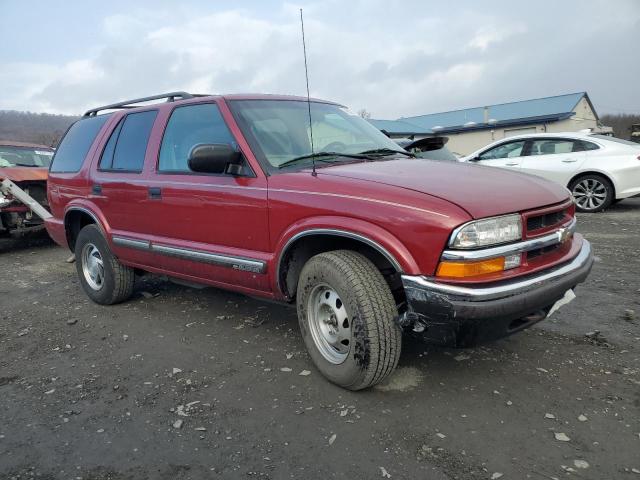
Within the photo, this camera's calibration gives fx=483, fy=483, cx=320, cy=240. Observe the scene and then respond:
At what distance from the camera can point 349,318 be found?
8.86 feet

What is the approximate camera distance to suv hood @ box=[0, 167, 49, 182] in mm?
7559

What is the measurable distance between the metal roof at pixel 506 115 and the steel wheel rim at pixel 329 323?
27612mm

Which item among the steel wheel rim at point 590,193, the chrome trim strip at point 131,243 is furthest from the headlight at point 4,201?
the steel wheel rim at point 590,193

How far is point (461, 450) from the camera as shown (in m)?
2.30

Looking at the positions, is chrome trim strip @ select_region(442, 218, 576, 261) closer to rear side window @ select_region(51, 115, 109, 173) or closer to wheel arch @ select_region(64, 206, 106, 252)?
wheel arch @ select_region(64, 206, 106, 252)

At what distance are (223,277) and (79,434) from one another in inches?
52.5

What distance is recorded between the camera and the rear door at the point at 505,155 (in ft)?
31.8

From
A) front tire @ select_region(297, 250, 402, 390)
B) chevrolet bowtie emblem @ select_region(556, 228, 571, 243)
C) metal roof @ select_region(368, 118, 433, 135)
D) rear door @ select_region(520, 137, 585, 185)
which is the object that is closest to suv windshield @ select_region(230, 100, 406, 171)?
front tire @ select_region(297, 250, 402, 390)

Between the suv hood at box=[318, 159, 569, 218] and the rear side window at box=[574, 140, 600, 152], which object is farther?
the rear side window at box=[574, 140, 600, 152]

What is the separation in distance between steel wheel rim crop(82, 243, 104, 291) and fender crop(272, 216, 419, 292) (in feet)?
8.29

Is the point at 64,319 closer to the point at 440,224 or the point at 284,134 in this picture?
the point at 284,134

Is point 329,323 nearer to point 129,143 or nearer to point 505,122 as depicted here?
point 129,143

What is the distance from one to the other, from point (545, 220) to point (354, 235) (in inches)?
42.8

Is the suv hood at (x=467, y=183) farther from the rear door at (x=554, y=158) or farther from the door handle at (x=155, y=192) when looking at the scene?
the rear door at (x=554, y=158)
